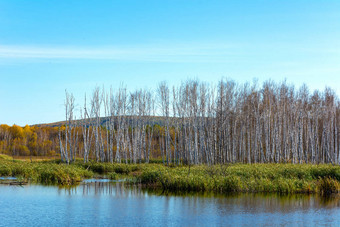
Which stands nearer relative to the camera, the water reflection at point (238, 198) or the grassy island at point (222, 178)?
the water reflection at point (238, 198)

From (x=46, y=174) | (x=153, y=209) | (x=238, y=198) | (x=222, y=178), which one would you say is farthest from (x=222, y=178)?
(x=46, y=174)

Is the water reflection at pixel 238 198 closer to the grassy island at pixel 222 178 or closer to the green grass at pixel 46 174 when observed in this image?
the grassy island at pixel 222 178

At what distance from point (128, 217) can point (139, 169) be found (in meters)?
16.7

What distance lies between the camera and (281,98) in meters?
38.9

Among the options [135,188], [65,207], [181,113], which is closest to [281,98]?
[181,113]

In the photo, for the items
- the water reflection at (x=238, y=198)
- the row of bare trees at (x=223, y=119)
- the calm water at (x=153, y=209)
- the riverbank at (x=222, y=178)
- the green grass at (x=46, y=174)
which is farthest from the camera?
the row of bare trees at (x=223, y=119)

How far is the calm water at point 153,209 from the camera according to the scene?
1067cm

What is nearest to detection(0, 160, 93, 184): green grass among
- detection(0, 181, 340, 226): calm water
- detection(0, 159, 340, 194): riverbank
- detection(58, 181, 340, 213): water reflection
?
detection(0, 159, 340, 194): riverbank

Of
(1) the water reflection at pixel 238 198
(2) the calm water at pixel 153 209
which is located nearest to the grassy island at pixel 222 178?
(1) the water reflection at pixel 238 198

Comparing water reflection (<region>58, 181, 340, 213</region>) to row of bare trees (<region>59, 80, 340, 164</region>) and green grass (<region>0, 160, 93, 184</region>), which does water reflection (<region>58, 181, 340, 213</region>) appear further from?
row of bare trees (<region>59, 80, 340, 164</region>)

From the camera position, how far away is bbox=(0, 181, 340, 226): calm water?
35.0ft

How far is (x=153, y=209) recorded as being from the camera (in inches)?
493

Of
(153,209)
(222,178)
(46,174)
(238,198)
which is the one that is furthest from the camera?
(46,174)

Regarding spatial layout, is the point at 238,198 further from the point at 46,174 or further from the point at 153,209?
the point at 46,174
